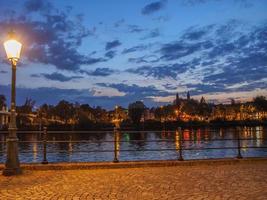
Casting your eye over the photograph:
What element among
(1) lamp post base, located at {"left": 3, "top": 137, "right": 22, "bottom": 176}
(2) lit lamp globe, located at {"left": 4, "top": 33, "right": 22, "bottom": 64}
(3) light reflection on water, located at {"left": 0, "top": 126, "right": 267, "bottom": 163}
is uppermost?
(2) lit lamp globe, located at {"left": 4, "top": 33, "right": 22, "bottom": 64}

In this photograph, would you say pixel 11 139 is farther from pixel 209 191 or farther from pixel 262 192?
pixel 262 192

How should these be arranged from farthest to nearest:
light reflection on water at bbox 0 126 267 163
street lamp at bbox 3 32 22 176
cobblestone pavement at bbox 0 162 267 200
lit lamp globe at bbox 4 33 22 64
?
light reflection on water at bbox 0 126 267 163 → lit lamp globe at bbox 4 33 22 64 → street lamp at bbox 3 32 22 176 → cobblestone pavement at bbox 0 162 267 200

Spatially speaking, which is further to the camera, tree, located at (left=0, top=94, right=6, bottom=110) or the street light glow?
tree, located at (left=0, top=94, right=6, bottom=110)

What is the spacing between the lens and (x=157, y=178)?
43.9ft

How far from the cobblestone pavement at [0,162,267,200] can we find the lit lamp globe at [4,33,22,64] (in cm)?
419

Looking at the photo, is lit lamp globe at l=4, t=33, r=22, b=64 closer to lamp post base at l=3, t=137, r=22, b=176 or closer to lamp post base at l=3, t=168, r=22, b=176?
lamp post base at l=3, t=137, r=22, b=176

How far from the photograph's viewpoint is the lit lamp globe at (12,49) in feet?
49.8

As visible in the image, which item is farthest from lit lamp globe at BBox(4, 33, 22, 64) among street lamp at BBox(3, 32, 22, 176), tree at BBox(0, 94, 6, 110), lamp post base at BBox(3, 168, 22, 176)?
tree at BBox(0, 94, 6, 110)

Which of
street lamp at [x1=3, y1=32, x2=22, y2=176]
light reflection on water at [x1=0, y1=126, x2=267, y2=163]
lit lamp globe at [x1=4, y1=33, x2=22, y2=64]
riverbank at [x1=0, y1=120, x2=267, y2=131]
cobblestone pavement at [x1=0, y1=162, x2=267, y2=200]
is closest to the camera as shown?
cobblestone pavement at [x1=0, y1=162, x2=267, y2=200]

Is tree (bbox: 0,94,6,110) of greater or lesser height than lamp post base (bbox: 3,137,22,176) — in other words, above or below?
above

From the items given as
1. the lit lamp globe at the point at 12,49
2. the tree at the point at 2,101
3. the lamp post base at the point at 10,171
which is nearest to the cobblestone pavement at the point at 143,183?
the lamp post base at the point at 10,171

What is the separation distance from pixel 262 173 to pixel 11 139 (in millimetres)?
8902

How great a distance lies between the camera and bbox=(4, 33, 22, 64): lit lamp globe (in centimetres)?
1519

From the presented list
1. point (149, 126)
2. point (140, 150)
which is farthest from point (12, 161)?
point (149, 126)
